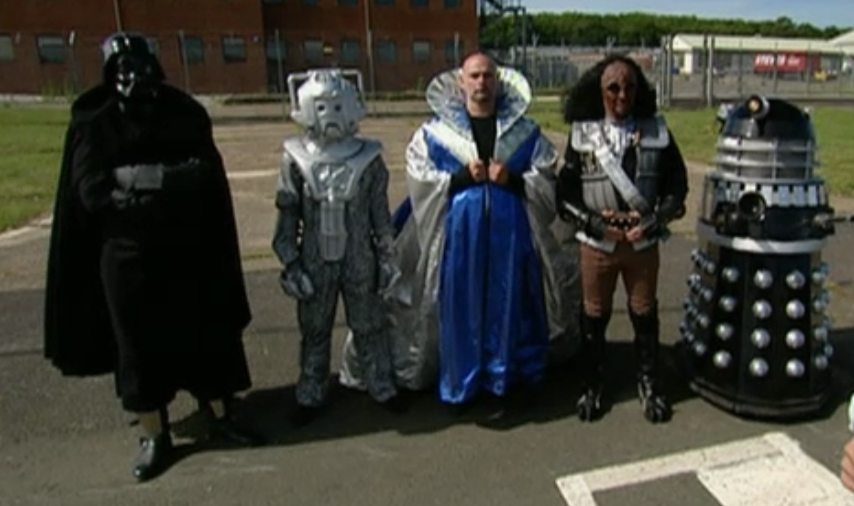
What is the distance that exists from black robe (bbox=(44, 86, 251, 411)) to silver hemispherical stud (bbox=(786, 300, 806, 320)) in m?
2.44

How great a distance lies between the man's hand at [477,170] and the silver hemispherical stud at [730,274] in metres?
1.20

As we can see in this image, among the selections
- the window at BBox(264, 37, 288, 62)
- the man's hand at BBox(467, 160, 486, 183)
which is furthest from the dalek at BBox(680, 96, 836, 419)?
the window at BBox(264, 37, 288, 62)

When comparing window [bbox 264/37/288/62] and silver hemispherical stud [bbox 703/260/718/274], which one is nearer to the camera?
silver hemispherical stud [bbox 703/260/718/274]

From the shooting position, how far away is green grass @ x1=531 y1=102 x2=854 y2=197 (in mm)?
9352

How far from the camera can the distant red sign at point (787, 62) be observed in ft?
103

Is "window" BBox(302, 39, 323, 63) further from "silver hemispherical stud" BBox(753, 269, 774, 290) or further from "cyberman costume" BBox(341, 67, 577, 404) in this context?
"silver hemispherical stud" BBox(753, 269, 774, 290)

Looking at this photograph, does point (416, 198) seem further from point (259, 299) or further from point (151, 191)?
point (259, 299)

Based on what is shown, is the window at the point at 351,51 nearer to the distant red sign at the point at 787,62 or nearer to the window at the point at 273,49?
the window at the point at 273,49

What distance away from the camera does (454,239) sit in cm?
331

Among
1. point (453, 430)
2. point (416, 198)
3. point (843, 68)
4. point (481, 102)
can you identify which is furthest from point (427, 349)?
point (843, 68)

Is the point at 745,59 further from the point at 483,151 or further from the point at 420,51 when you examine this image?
the point at 483,151

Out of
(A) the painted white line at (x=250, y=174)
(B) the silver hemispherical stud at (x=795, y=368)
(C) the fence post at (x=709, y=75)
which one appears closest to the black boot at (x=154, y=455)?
(B) the silver hemispherical stud at (x=795, y=368)

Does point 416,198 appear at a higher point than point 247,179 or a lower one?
higher

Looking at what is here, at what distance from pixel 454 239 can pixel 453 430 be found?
89 cm
